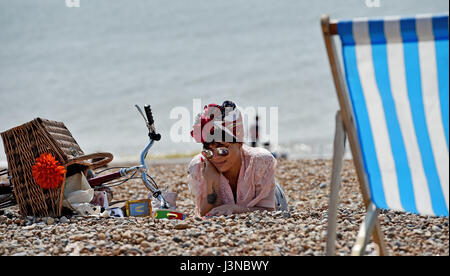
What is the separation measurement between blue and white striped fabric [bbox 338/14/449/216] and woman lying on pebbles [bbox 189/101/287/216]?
1585 millimetres

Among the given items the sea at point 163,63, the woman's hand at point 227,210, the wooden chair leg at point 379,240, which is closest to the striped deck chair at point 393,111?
the wooden chair leg at point 379,240

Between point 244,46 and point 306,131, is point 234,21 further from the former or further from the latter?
point 306,131

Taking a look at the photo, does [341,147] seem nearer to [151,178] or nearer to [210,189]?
[210,189]

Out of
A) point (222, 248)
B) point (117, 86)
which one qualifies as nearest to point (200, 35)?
point (117, 86)

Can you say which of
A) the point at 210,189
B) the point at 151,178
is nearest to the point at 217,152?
the point at 210,189

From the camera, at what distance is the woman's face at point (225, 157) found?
4.06 metres

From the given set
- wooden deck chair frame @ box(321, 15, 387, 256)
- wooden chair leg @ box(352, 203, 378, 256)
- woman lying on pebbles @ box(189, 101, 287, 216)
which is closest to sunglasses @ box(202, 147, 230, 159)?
woman lying on pebbles @ box(189, 101, 287, 216)

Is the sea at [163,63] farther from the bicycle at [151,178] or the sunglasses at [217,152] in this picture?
the sunglasses at [217,152]

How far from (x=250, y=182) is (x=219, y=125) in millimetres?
467

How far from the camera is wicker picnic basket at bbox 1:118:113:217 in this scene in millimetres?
4562

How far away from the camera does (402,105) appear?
2477 millimetres

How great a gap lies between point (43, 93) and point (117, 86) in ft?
10.5

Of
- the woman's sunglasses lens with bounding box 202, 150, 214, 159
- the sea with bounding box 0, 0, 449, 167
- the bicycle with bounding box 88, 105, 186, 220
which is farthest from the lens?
the sea with bounding box 0, 0, 449, 167

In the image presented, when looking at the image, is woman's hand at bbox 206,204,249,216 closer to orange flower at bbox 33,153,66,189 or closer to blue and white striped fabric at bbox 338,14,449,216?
orange flower at bbox 33,153,66,189
